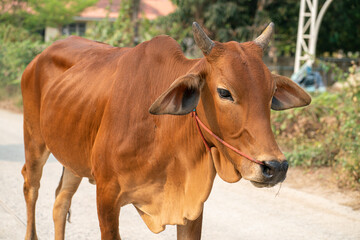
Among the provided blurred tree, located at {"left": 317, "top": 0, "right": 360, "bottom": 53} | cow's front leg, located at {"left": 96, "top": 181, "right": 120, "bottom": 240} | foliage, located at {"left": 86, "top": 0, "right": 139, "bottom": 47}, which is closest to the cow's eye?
cow's front leg, located at {"left": 96, "top": 181, "right": 120, "bottom": 240}

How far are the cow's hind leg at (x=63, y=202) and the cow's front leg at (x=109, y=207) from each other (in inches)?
44.8

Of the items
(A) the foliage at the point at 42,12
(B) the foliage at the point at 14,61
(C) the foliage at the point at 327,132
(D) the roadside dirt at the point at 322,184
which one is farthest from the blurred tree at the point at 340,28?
(A) the foliage at the point at 42,12

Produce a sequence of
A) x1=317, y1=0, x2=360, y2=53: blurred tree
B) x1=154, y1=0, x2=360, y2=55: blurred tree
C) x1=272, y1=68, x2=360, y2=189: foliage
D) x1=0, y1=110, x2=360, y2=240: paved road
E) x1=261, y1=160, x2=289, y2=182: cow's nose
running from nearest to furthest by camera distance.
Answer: x1=261, y1=160, x2=289, y2=182: cow's nose → x1=0, y1=110, x2=360, y2=240: paved road → x1=272, y1=68, x2=360, y2=189: foliage → x1=154, y1=0, x2=360, y2=55: blurred tree → x1=317, y1=0, x2=360, y2=53: blurred tree

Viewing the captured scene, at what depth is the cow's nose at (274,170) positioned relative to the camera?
238cm

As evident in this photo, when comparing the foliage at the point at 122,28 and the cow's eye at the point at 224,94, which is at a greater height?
the cow's eye at the point at 224,94

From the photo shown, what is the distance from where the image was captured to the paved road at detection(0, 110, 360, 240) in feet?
16.0

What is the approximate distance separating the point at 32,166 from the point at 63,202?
1.33ft

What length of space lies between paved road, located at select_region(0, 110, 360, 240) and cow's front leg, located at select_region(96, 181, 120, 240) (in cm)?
163

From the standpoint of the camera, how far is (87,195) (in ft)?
20.1

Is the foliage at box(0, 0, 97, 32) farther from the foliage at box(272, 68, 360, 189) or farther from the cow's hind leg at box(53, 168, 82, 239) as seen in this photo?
the cow's hind leg at box(53, 168, 82, 239)

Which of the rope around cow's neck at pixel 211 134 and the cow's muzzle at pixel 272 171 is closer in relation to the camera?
the cow's muzzle at pixel 272 171

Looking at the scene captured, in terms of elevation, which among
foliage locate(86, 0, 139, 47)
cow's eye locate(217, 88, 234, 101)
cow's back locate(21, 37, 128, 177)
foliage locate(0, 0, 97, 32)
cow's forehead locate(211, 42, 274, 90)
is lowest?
foliage locate(0, 0, 97, 32)

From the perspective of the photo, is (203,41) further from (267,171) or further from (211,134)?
(267,171)

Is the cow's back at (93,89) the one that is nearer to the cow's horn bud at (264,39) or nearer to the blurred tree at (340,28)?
the cow's horn bud at (264,39)
